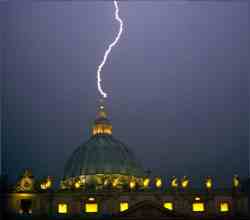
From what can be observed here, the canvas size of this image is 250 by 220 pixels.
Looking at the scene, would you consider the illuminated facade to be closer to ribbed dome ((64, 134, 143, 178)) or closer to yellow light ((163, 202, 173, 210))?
yellow light ((163, 202, 173, 210))

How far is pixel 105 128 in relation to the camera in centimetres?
12200

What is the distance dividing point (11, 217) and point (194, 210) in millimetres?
24785

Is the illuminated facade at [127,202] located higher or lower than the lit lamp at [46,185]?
lower

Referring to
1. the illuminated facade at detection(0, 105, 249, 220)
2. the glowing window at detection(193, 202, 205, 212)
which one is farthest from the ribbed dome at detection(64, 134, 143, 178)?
the glowing window at detection(193, 202, 205, 212)

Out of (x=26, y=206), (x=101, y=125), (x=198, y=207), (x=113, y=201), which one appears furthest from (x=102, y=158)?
(x=198, y=207)

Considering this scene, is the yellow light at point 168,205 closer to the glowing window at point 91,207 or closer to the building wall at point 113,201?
the building wall at point 113,201

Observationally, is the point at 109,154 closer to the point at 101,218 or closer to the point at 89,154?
the point at 89,154

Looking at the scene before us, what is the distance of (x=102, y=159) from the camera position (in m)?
112

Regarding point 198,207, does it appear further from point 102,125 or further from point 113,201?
point 102,125

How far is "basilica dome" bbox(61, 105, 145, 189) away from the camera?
11075 cm

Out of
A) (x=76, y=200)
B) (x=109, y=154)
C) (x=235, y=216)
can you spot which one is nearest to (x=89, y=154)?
(x=109, y=154)

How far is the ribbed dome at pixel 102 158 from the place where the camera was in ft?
364

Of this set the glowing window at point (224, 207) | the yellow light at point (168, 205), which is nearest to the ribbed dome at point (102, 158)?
the yellow light at point (168, 205)

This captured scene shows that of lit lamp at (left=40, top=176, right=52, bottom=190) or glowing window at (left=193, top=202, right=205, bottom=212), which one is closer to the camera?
glowing window at (left=193, top=202, right=205, bottom=212)
